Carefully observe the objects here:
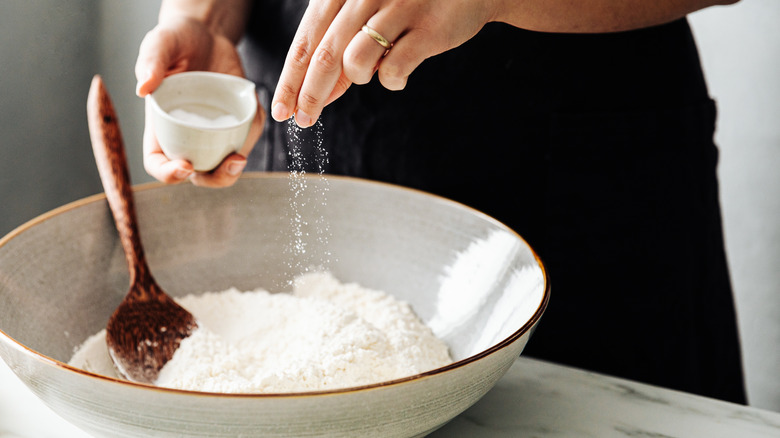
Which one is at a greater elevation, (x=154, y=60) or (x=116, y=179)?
(x=154, y=60)

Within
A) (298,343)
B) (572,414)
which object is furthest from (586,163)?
(298,343)

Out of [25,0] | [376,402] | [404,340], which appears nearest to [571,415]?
[404,340]

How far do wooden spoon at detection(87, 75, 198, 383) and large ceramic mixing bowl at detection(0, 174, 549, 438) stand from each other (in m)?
0.04

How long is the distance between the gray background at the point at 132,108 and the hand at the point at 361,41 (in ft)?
2.99

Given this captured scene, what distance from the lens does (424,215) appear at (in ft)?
2.71

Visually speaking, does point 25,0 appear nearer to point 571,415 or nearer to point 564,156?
point 564,156

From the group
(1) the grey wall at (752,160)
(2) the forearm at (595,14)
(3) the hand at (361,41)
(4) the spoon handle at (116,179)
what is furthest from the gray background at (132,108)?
(3) the hand at (361,41)

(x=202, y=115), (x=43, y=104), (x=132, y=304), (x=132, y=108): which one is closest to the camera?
(x=132, y=304)

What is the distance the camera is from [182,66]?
36.0 inches

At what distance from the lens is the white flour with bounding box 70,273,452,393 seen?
583 millimetres

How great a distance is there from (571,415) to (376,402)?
294 mm

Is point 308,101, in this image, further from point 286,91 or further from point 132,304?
point 132,304

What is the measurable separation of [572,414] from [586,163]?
39cm

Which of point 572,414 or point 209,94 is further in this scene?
point 209,94
